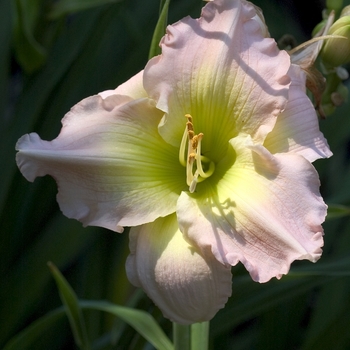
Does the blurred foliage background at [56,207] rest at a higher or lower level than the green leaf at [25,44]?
lower

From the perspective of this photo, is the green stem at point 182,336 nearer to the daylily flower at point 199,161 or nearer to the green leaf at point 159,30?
the daylily flower at point 199,161

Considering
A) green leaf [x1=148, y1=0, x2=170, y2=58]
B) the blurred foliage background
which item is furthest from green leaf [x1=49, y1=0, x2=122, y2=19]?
green leaf [x1=148, y1=0, x2=170, y2=58]

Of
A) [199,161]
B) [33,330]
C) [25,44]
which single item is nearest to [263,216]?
[199,161]

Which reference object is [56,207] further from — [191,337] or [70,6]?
[191,337]

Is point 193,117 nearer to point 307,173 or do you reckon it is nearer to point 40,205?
point 307,173

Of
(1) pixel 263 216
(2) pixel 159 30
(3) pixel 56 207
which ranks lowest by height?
(3) pixel 56 207

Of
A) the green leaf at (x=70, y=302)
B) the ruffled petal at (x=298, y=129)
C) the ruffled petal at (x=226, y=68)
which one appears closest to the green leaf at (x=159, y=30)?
the ruffled petal at (x=226, y=68)
